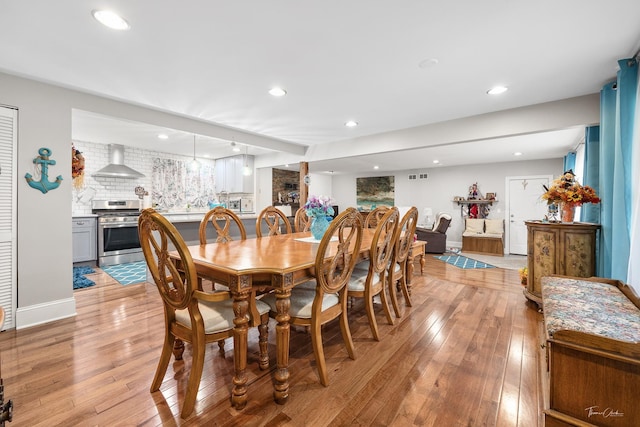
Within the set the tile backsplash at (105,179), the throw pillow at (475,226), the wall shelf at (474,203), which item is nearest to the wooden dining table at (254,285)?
the tile backsplash at (105,179)

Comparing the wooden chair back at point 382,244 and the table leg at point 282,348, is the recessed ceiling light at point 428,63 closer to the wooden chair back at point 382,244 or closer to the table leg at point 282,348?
the wooden chair back at point 382,244

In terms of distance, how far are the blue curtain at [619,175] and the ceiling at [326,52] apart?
0.77ft

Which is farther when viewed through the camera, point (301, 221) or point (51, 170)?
point (301, 221)

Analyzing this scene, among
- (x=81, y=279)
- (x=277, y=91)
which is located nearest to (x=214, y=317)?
(x=277, y=91)

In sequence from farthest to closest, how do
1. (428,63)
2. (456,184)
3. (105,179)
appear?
(456,184), (105,179), (428,63)

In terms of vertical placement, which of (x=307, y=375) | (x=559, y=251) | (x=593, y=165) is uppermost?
(x=593, y=165)

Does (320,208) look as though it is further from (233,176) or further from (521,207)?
(521,207)

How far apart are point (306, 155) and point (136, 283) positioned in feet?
11.8

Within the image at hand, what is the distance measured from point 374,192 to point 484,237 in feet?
11.8

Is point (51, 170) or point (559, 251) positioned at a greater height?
point (51, 170)

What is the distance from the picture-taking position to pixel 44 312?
2.63m

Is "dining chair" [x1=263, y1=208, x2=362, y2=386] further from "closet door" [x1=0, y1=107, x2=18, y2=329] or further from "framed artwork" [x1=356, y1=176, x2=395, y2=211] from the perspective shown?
"framed artwork" [x1=356, y1=176, x2=395, y2=211]

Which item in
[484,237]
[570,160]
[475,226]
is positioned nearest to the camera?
[570,160]

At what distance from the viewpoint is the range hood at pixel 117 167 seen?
5.34 meters
